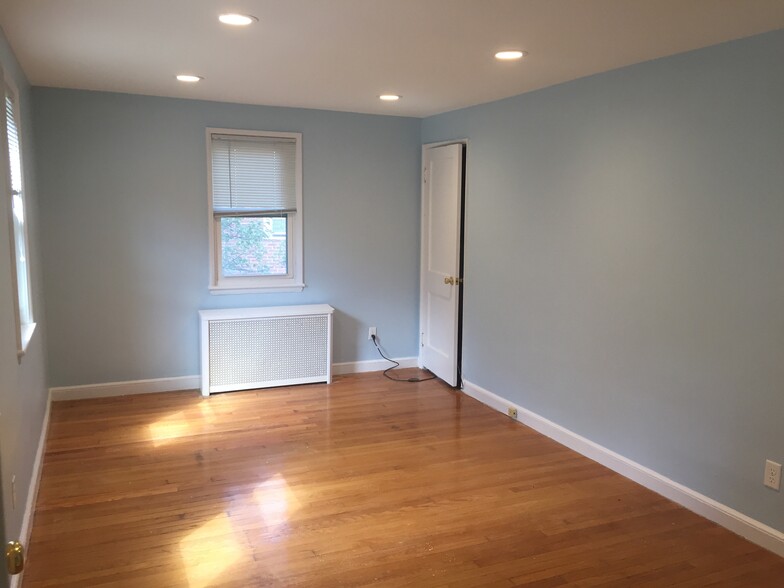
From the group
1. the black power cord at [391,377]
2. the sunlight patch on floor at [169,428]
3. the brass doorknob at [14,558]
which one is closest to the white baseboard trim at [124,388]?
the sunlight patch on floor at [169,428]

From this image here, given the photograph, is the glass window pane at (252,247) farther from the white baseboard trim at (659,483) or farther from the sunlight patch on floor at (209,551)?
the sunlight patch on floor at (209,551)

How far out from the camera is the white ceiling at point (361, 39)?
2.47 m

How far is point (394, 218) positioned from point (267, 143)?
125 centimetres

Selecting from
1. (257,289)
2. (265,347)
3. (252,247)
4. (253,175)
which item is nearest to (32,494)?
(265,347)

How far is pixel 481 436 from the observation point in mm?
4184

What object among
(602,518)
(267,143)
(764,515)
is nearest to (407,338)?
(267,143)

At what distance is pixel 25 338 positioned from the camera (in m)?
3.31

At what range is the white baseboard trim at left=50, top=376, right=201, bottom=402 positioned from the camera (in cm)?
474

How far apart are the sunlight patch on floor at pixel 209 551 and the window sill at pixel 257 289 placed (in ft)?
7.75

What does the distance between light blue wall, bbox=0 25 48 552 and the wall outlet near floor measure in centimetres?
291

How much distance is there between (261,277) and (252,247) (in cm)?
26

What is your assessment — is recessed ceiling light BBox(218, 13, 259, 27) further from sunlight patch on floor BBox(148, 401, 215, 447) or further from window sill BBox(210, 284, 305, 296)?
window sill BBox(210, 284, 305, 296)

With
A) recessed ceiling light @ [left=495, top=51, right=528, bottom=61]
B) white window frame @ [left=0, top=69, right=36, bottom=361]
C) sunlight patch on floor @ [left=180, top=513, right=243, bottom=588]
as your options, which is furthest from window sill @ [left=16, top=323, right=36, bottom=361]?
recessed ceiling light @ [left=495, top=51, right=528, bottom=61]

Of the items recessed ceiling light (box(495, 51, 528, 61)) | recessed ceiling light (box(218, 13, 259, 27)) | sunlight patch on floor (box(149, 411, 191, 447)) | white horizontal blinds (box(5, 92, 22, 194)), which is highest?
recessed ceiling light (box(495, 51, 528, 61))
